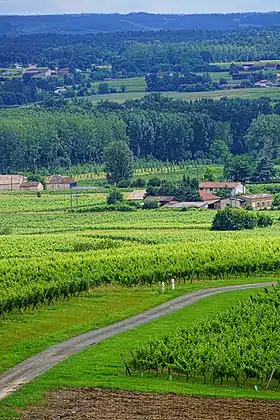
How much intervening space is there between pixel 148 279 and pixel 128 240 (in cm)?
2302

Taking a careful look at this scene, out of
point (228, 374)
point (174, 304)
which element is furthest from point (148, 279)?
point (228, 374)

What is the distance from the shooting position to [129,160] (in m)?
133

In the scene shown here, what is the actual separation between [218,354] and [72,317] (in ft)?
36.9

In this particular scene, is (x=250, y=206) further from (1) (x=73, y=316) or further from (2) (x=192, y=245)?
(1) (x=73, y=316)

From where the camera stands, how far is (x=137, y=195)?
115188 mm

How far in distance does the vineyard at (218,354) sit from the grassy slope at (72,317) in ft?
12.9

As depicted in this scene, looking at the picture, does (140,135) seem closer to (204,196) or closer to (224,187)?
(224,187)

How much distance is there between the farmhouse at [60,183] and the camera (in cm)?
13100

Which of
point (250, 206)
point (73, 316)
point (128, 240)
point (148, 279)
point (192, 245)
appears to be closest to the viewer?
point (73, 316)

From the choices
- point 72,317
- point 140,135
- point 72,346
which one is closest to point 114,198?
point 140,135

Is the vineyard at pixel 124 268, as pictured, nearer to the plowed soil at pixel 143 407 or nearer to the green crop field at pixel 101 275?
the green crop field at pixel 101 275

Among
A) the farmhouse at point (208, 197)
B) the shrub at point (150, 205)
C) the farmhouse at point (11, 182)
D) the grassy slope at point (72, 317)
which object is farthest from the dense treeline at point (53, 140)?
the grassy slope at point (72, 317)

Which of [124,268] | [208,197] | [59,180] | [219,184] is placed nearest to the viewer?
[124,268]

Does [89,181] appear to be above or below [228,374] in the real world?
below
